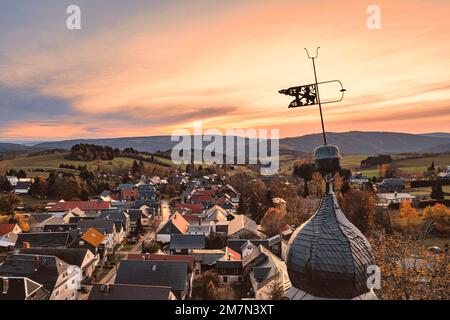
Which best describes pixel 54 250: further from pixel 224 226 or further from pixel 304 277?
pixel 304 277

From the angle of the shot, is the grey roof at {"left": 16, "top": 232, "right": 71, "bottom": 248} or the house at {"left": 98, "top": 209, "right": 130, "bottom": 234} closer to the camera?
the grey roof at {"left": 16, "top": 232, "right": 71, "bottom": 248}

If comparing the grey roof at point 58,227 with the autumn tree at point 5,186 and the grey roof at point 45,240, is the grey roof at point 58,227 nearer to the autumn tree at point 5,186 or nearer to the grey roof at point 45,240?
the grey roof at point 45,240

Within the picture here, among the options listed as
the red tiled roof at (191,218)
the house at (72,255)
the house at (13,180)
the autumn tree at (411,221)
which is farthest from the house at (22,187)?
the autumn tree at (411,221)

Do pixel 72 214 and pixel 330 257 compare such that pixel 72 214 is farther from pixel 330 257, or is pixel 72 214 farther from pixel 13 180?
pixel 330 257

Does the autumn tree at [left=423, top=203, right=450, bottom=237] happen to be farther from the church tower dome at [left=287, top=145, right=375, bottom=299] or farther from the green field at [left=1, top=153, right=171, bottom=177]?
the green field at [left=1, top=153, right=171, bottom=177]

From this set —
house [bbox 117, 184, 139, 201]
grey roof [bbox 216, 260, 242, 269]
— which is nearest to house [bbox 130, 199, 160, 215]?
house [bbox 117, 184, 139, 201]

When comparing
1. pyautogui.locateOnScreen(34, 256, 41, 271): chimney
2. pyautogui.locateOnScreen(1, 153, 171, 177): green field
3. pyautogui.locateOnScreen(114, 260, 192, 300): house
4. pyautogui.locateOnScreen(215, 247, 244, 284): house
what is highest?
pyautogui.locateOnScreen(1, 153, 171, 177): green field
